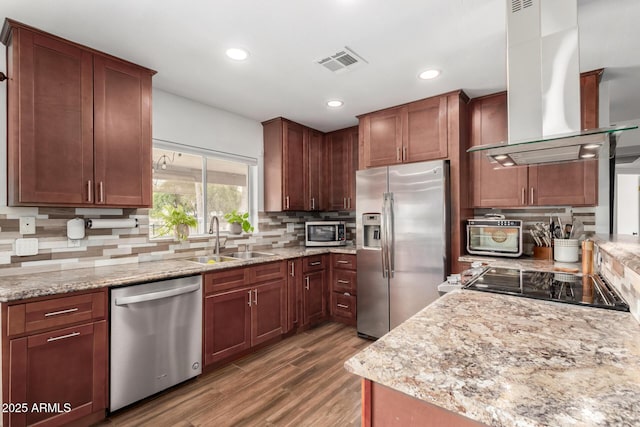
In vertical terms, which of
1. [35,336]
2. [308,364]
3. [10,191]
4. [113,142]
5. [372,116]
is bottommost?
[308,364]

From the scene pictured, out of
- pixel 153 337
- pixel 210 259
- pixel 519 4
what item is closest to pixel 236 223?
pixel 210 259

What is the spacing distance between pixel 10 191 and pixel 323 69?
2307mm

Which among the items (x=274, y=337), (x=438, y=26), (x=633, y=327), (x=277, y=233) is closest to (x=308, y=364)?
(x=274, y=337)

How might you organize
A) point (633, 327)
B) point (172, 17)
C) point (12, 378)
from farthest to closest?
point (172, 17) < point (12, 378) < point (633, 327)

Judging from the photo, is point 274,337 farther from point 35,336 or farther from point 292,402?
point 35,336

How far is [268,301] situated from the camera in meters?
3.05

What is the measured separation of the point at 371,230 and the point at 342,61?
171 cm

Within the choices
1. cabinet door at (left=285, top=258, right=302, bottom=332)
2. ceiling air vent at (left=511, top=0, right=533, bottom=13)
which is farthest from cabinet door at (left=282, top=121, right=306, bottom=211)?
ceiling air vent at (left=511, top=0, right=533, bottom=13)

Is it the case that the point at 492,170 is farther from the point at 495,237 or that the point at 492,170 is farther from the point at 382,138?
the point at 382,138

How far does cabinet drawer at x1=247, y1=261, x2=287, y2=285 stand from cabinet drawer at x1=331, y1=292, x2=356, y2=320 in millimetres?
846

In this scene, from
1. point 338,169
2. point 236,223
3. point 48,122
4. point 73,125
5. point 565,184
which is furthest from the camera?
point 338,169

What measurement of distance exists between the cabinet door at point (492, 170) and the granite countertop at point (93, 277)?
2338 mm

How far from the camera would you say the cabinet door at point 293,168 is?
377 centimetres

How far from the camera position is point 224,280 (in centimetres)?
265
